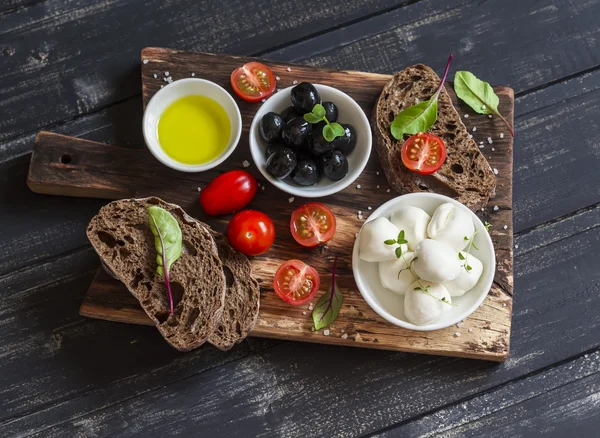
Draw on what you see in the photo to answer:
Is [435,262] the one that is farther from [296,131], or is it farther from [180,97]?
[180,97]

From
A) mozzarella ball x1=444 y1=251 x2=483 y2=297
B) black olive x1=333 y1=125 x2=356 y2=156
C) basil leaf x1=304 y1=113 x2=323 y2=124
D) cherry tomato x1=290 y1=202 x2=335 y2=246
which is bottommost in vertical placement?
mozzarella ball x1=444 y1=251 x2=483 y2=297

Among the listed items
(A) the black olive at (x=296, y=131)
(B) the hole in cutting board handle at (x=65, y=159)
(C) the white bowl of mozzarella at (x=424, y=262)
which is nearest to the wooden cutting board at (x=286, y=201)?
(B) the hole in cutting board handle at (x=65, y=159)

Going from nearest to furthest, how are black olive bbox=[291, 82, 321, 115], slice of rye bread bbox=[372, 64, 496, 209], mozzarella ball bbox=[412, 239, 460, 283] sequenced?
mozzarella ball bbox=[412, 239, 460, 283] < black olive bbox=[291, 82, 321, 115] < slice of rye bread bbox=[372, 64, 496, 209]

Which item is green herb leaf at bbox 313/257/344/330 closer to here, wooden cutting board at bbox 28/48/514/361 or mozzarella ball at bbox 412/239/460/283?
wooden cutting board at bbox 28/48/514/361

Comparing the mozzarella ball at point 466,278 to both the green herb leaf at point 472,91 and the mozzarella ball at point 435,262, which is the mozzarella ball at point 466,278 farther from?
the green herb leaf at point 472,91

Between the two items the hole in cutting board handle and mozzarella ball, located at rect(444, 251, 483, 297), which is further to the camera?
the hole in cutting board handle

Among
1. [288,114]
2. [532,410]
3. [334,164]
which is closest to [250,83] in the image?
[288,114]

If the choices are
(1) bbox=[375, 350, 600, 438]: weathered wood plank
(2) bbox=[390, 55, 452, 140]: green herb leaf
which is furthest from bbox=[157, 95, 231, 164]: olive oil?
(1) bbox=[375, 350, 600, 438]: weathered wood plank
